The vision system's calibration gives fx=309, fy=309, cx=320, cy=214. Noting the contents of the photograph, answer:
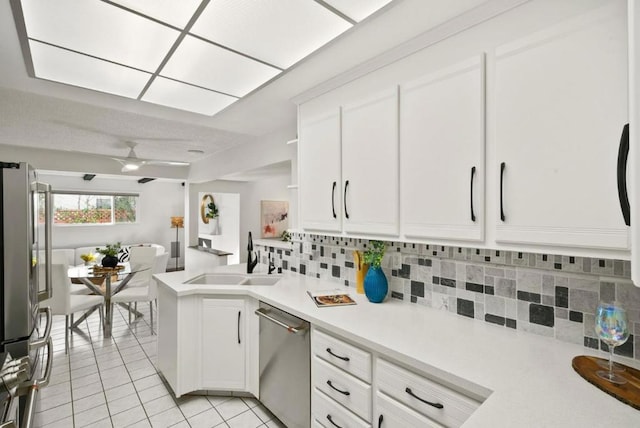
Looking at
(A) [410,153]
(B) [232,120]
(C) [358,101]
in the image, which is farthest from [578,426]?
(B) [232,120]

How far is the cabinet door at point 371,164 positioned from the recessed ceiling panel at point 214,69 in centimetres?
62

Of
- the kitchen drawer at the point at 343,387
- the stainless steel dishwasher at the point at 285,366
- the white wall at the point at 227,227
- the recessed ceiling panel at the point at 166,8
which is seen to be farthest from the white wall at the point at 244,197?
the kitchen drawer at the point at 343,387

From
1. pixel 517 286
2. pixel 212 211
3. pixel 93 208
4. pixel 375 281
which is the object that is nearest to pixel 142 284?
pixel 212 211

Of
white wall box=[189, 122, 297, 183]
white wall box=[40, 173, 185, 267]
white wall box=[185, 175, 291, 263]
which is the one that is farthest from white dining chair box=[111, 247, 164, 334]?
white wall box=[40, 173, 185, 267]

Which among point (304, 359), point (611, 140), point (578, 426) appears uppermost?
point (611, 140)

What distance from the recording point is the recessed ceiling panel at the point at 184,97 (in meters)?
2.17

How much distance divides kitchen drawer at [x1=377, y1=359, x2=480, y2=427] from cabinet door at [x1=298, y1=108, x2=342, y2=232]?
95 cm

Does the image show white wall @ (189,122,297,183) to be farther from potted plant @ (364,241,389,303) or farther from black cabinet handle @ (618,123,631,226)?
black cabinet handle @ (618,123,631,226)

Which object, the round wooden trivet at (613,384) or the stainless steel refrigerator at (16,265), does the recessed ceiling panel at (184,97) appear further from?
the round wooden trivet at (613,384)

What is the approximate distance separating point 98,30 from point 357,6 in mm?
1269

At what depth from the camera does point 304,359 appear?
175 cm

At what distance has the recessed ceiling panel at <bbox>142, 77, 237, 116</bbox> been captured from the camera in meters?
2.17

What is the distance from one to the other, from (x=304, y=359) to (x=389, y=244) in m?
0.88

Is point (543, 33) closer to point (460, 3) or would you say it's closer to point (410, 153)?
point (460, 3)
